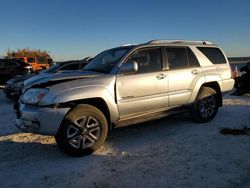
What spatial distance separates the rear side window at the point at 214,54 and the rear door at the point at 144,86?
144 centimetres

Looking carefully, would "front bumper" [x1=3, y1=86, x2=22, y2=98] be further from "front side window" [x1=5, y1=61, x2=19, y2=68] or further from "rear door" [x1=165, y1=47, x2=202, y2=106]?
"rear door" [x1=165, y1=47, x2=202, y2=106]

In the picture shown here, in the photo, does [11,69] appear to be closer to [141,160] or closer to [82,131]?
[82,131]

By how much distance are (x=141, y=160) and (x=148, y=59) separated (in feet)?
6.93

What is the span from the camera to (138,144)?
17.1ft

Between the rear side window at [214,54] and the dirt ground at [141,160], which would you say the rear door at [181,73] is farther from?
the dirt ground at [141,160]

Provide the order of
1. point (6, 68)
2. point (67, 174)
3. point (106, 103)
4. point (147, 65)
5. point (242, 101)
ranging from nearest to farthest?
point (67, 174) → point (106, 103) → point (147, 65) → point (242, 101) → point (6, 68)

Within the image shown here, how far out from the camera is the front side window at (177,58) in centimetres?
594

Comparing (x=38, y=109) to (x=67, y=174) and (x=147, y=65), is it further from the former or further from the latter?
(x=147, y=65)

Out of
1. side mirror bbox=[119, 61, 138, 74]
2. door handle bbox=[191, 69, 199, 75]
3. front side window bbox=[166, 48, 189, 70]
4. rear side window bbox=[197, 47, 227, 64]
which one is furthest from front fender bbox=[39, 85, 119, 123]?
rear side window bbox=[197, 47, 227, 64]

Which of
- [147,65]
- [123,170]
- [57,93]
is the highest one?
[147,65]

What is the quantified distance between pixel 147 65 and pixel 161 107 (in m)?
0.88

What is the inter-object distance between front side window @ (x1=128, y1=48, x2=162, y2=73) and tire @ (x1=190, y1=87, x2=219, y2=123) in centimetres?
137

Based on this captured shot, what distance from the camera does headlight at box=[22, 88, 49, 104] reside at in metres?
4.46

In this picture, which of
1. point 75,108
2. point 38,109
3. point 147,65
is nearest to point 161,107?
point 147,65
